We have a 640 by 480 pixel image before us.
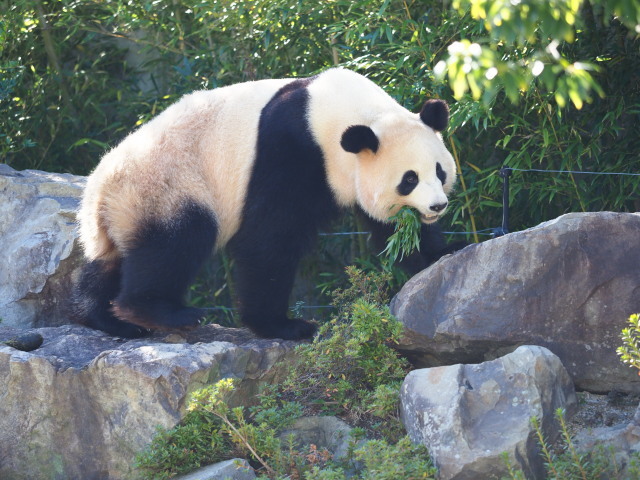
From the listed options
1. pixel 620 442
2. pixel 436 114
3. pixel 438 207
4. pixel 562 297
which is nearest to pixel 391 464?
pixel 620 442

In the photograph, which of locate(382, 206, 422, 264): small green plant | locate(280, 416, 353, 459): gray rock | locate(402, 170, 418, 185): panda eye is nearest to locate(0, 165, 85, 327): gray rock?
locate(280, 416, 353, 459): gray rock

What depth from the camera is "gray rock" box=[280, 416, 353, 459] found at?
14.0 feet

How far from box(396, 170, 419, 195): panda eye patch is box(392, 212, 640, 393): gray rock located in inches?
26.6

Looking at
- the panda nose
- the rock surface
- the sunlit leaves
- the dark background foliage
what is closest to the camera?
the sunlit leaves

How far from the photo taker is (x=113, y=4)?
716 centimetres

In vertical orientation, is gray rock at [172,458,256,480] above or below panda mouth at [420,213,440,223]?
below

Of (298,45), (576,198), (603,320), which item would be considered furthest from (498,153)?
(603,320)

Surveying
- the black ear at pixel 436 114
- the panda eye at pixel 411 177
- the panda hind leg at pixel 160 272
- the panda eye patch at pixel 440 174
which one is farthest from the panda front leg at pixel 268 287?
the black ear at pixel 436 114

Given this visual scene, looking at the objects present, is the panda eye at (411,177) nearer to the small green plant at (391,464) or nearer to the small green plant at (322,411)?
the small green plant at (322,411)

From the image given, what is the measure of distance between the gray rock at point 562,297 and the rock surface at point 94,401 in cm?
122

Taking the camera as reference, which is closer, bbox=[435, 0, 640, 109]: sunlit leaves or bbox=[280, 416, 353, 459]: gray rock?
bbox=[435, 0, 640, 109]: sunlit leaves

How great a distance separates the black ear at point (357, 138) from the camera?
4.58 meters

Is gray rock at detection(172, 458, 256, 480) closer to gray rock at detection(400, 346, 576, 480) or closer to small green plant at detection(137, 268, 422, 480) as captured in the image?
small green plant at detection(137, 268, 422, 480)

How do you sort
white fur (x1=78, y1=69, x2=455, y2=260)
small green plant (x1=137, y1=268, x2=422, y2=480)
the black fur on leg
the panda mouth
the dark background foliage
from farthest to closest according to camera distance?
the dark background foliage → the black fur on leg → white fur (x1=78, y1=69, x2=455, y2=260) → the panda mouth → small green plant (x1=137, y1=268, x2=422, y2=480)
